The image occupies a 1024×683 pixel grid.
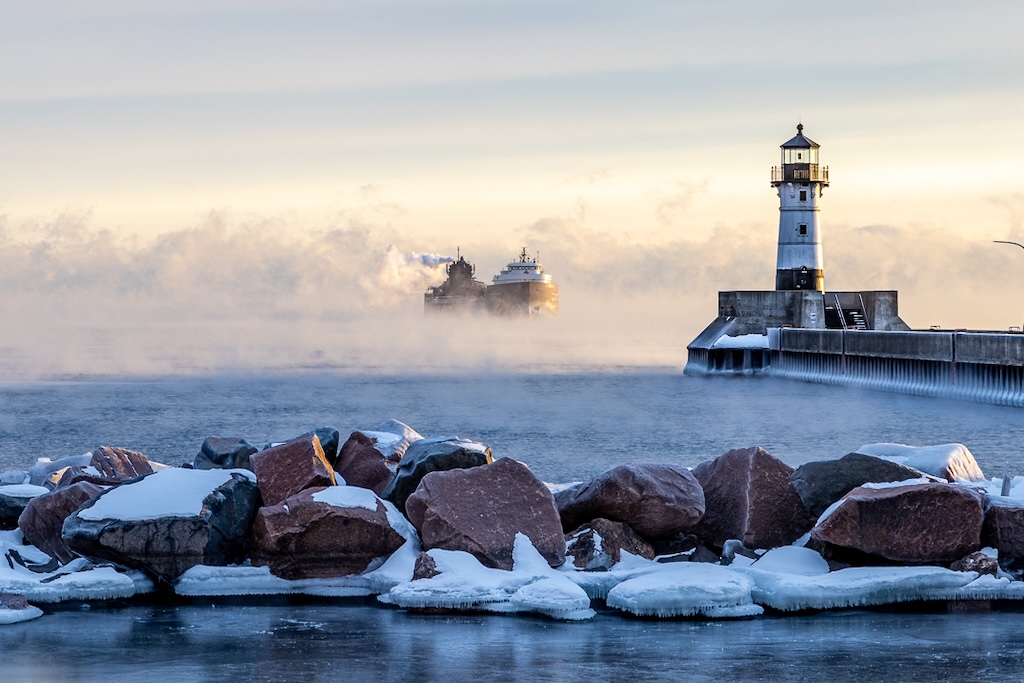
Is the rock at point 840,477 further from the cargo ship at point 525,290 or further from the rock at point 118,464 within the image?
the cargo ship at point 525,290

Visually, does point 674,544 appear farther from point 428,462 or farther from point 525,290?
point 525,290

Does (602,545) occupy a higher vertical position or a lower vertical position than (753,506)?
lower

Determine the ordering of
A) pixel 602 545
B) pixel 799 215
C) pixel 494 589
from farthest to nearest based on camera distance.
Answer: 1. pixel 799 215
2. pixel 602 545
3. pixel 494 589

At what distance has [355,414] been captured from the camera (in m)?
45.4

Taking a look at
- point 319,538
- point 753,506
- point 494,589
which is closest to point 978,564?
point 753,506

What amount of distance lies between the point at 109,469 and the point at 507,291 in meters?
133

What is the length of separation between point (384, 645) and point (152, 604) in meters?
2.50

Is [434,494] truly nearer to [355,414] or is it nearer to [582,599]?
[582,599]

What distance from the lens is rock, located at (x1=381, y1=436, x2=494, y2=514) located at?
1233cm

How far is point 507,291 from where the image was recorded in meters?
146

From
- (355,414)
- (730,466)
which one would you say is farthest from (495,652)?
(355,414)

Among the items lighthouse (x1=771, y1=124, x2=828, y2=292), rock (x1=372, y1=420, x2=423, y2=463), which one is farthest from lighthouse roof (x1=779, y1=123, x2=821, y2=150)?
rock (x1=372, y1=420, x2=423, y2=463)

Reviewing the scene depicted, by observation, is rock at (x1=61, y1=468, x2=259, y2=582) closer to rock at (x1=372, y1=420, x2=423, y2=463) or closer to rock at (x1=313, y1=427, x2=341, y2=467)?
rock at (x1=313, y1=427, x2=341, y2=467)

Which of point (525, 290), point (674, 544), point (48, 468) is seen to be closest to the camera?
point (674, 544)
